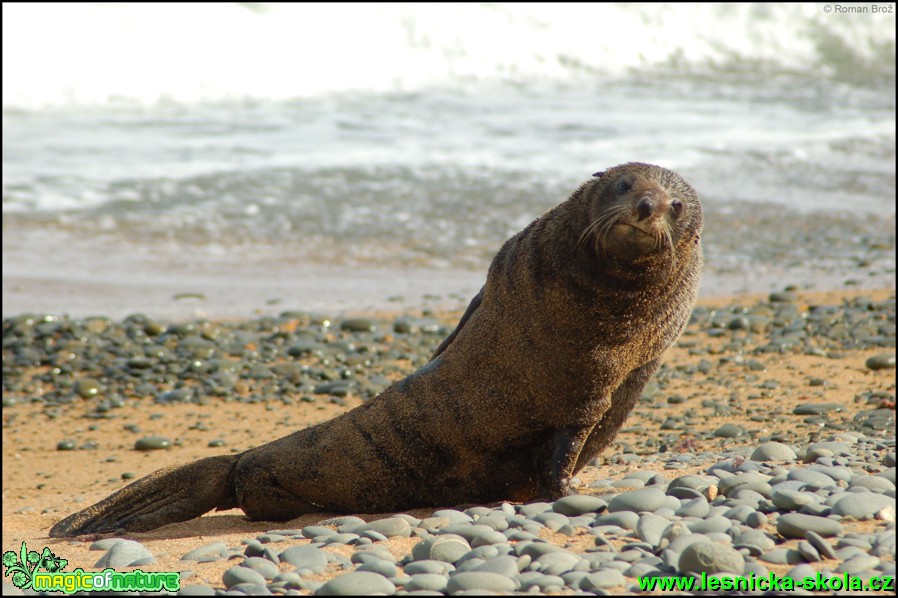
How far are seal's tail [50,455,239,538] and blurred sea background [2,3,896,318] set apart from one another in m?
4.93

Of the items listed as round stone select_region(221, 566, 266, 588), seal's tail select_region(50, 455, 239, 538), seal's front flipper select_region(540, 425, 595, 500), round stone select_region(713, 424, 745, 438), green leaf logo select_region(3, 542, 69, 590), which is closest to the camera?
round stone select_region(221, 566, 266, 588)

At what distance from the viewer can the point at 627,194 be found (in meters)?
4.59

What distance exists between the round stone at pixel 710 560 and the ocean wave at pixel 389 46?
19.6 meters

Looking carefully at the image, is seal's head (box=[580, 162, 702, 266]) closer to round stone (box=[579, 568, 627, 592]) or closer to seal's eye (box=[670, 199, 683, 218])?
seal's eye (box=[670, 199, 683, 218])

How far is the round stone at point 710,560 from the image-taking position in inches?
142

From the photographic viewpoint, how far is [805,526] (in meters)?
3.94

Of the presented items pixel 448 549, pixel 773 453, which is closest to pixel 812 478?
pixel 773 453

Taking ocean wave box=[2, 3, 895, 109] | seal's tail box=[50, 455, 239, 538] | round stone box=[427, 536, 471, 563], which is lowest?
seal's tail box=[50, 455, 239, 538]

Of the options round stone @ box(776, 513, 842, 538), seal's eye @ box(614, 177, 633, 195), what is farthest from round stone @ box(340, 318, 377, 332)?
round stone @ box(776, 513, 842, 538)

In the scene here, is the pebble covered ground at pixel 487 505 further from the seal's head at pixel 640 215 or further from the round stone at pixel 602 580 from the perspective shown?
the seal's head at pixel 640 215

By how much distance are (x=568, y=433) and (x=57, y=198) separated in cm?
1137

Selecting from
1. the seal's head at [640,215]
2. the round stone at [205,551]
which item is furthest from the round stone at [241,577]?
the seal's head at [640,215]

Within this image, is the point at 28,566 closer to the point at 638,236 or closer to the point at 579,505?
the point at 579,505

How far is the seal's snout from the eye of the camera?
14.5 feet
